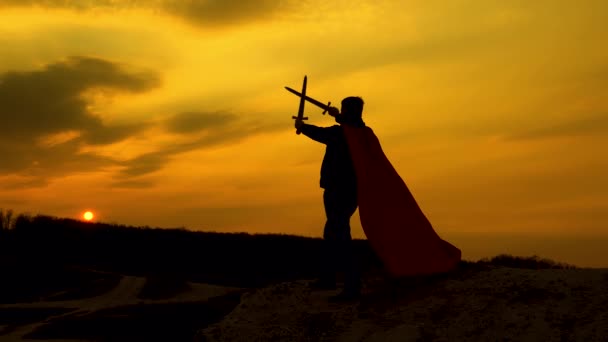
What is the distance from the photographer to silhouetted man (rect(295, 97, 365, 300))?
9117mm

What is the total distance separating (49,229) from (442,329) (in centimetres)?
1699

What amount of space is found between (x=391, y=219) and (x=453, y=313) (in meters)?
1.78

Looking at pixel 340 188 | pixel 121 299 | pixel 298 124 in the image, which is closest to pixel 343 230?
pixel 340 188

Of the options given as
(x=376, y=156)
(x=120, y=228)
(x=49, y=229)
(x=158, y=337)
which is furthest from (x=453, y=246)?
(x=49, y=229)

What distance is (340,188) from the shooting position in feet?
30.0

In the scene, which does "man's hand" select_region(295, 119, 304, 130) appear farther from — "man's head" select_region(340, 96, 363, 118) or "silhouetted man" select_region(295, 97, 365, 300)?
"man's head" select_region(340, 96, 363, 118)

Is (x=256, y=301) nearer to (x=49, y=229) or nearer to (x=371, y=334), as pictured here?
(x=371, y=334)

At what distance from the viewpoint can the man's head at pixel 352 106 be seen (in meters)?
9.23

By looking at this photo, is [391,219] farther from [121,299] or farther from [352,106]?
[121,299]

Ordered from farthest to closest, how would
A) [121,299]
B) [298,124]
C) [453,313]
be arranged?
1. [121,299]
2. [298,124]
3. [453,313]

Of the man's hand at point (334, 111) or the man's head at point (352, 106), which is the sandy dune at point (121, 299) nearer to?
the man's hand at point (334, 111)

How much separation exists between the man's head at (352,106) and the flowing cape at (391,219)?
21 centimetres

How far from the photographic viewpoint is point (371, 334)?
7.95 m

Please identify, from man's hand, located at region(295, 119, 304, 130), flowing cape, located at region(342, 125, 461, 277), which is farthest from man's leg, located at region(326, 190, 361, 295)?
man's hand, located at region(295, 119, 304, 130)
